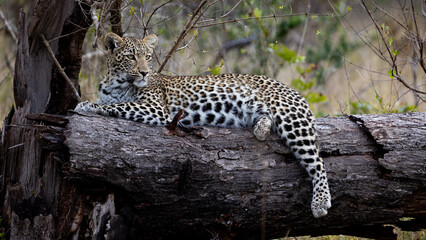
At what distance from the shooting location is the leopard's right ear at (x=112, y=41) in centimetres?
723

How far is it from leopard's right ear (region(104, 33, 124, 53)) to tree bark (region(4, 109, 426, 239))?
1686 millimetres

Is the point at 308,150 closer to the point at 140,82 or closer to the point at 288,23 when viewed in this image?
the point at 140,82

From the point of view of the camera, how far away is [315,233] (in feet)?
21.4

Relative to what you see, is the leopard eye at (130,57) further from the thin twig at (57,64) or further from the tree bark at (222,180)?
the tree bark at (222,180)

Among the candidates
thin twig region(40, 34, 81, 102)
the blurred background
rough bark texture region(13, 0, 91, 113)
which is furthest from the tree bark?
the blurred background

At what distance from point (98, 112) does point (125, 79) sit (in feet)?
3.25

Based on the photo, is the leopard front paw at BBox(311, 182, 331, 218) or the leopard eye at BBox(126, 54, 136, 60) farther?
the leopard eye at BBox(126, 54, 136, 60)

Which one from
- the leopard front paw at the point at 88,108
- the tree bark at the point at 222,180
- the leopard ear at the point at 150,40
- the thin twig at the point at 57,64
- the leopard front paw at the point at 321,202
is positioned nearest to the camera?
the tree bark at the point at 222,180

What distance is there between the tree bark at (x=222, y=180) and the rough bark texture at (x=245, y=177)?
1 cm

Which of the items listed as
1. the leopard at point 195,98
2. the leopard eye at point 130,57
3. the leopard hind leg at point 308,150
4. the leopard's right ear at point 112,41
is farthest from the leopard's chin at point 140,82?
the leopard hind leg at point 308,150

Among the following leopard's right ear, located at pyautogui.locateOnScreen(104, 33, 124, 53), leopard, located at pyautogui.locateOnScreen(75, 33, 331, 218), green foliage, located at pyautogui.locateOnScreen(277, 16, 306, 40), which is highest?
green foliage, located at pyautogui.locateOnScreen(277, 16, 306, 40)

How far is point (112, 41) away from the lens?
288 inches

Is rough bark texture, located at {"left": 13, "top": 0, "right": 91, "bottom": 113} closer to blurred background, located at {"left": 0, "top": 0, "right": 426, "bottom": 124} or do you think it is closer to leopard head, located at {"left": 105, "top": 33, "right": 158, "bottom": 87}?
leopard head, located at {"left": 105, "top": 33, "right": 158, "bottom": 87}

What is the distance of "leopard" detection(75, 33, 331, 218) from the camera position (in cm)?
662
